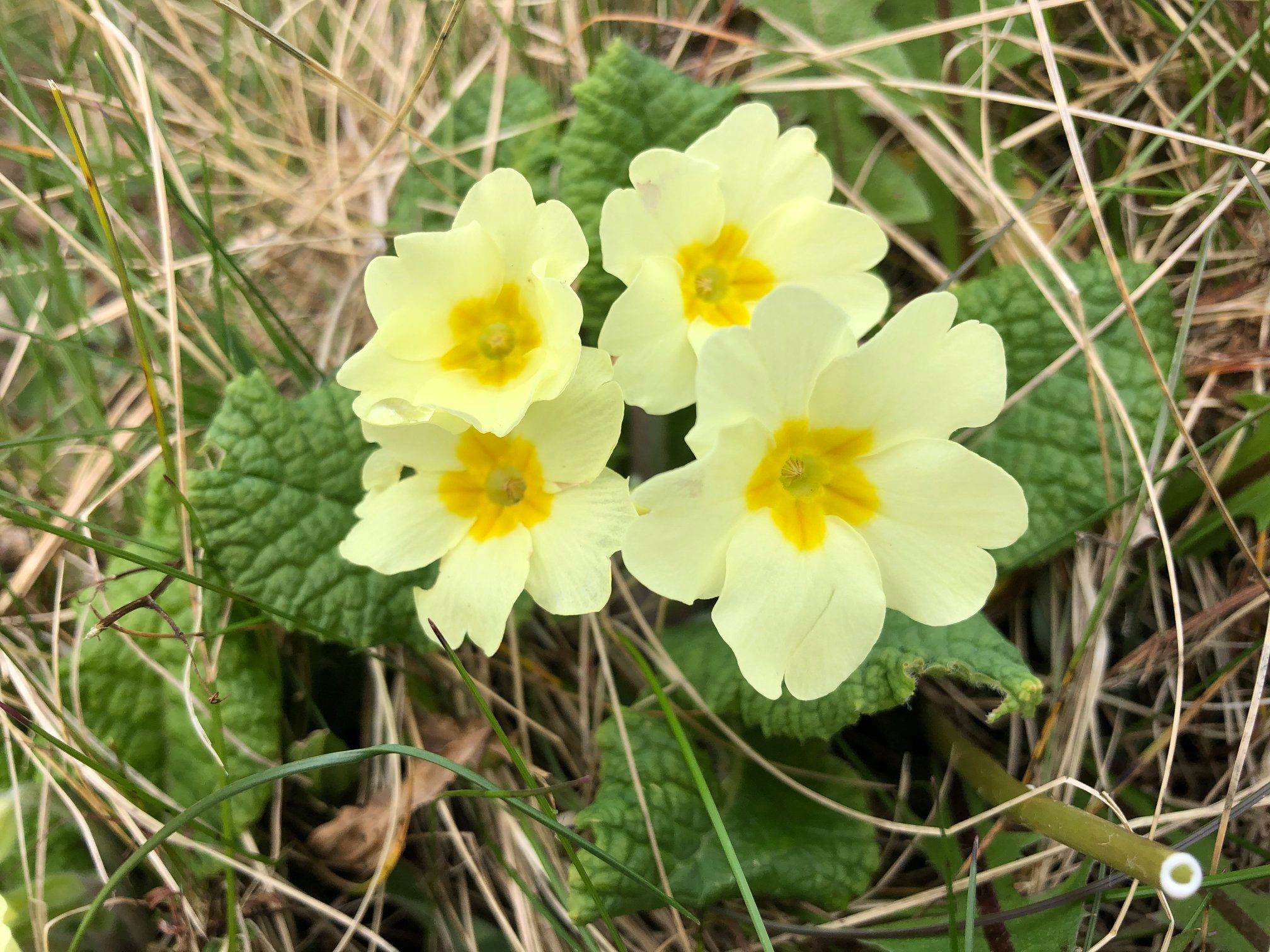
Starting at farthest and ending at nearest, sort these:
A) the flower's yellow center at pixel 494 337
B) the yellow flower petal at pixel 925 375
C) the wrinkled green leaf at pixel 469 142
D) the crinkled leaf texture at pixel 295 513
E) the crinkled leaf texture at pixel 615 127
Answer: the wrinkled green leaf at pixel 469 142
the crinkled leaf texture at pixel 615 127
the crinkled leaf texture at pixel 295 513
the flower's yellow center at pixel 494 337
the yellow flower petal at pixel 925 375

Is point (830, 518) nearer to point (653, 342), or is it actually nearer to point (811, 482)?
point (811, 482)

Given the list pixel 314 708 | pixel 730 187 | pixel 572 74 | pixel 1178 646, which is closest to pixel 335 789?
pixel 314 708

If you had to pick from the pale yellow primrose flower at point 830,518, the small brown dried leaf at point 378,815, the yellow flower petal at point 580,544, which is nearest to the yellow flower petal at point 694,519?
the pale yellow primrose flower at point 830,518

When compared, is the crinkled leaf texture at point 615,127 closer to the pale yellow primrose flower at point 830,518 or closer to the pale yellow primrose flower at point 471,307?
the pale yellow primrose flower at point 471,307

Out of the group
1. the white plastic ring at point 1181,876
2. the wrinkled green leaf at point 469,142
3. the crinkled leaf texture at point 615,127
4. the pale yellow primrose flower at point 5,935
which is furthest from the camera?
the wrinkled green leaf at point 469,142

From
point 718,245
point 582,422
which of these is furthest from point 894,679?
point 718,245

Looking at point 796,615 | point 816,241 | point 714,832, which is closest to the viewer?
point 796,615

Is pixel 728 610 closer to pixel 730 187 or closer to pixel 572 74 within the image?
pixel 730 187
